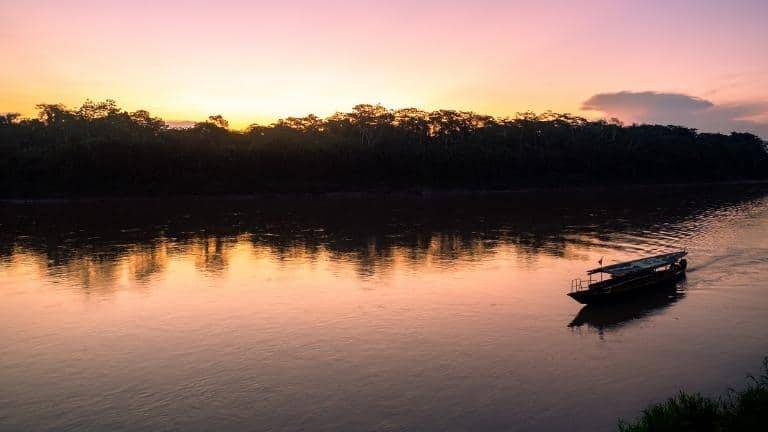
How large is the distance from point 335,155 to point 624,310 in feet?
290

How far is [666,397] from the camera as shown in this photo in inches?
674

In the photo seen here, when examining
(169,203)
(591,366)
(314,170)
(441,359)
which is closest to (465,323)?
(441,359)

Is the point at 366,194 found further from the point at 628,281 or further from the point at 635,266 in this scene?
the point at 628,281

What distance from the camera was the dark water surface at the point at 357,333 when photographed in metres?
16.5

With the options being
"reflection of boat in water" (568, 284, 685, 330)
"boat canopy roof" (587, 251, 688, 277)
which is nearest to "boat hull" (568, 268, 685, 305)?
"reflection of boat in water" (568, 284, 685, 330)

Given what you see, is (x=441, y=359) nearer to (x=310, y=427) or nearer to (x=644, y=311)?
(x=310, y=427)

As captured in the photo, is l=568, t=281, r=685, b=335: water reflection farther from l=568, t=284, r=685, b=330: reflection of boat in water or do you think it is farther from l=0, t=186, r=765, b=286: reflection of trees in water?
l=0, t=186, r=765, b=286: reflection of trees in water

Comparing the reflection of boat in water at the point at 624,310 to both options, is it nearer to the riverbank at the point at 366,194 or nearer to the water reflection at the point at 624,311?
the water reflection at the point at 624,311

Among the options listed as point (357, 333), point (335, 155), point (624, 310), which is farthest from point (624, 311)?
point (335, 155)

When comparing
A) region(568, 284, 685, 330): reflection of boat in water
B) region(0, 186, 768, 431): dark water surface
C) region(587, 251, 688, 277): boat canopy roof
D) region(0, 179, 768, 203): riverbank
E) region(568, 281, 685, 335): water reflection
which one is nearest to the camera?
region(0, 186, 768, 431): dark water surface

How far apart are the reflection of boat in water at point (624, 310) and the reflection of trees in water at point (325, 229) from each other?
12008 mm

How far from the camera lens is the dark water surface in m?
16.5

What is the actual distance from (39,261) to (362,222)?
33.3 m

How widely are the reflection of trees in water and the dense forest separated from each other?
9267 millimetres
